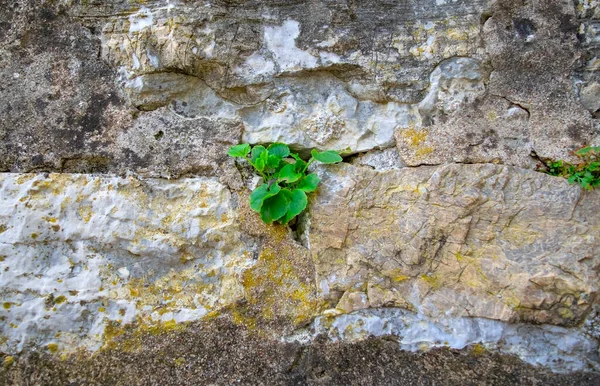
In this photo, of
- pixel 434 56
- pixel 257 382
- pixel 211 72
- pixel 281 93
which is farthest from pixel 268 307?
pixel 434 56

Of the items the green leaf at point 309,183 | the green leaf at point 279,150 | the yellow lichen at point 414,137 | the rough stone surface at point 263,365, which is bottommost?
the rough stone surface at point 263,365

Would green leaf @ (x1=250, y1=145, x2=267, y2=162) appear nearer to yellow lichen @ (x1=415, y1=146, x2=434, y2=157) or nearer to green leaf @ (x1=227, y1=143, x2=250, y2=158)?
green leaf @ (x1=227, y1=143, x2=250, y2=158)

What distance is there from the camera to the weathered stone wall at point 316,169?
1.49 meters

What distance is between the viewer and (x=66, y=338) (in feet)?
4.81

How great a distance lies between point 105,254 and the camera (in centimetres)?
154

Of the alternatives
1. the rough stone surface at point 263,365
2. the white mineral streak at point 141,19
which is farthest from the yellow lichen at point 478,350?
the white mineral streak at point 141,19

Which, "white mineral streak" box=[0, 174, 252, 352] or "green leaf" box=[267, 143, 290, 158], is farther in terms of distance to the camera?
"green leaf" box=[267, 143, 290, 158]

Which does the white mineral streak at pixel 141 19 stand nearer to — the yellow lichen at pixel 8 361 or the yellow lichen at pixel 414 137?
the yellow lichen at pixel 414 137

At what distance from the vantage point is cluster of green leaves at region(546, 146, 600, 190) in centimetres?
149

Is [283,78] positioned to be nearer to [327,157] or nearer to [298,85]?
[298,85]

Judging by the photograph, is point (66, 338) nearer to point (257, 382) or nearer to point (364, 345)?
point (257, 382)

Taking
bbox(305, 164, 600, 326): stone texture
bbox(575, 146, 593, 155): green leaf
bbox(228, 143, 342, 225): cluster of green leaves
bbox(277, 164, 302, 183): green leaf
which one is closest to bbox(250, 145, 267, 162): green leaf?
bbox(228, 143, 342, 225): cluster of green leaves

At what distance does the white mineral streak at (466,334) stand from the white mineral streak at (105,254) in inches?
16.3

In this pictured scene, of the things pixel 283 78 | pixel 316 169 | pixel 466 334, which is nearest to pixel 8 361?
pixel 316 169
